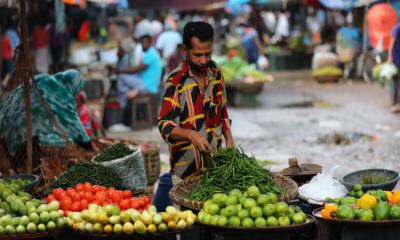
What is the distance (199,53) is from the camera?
5484 mm

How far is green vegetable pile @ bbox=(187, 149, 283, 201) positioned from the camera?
17.5 ft

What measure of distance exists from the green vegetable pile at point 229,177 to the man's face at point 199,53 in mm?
644

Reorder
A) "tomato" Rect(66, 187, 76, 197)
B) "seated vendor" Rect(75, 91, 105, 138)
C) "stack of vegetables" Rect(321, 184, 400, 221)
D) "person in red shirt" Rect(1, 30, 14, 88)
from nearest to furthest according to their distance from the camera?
1. "stack of vegetables" Rect(321, 184, 400, 221)
2. "tomato" Rect(66, 187, 76, 197)
3. "seated vendor" Rect(75, 91, 105, 138)
4. "person in red shirt" Rect(1, 30, 14, 88)

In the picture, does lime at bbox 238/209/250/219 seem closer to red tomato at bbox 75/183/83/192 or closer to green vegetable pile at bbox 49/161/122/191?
red tomato at bbox 75/183/83/192

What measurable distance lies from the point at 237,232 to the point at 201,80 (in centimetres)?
130

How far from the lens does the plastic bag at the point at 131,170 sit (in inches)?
258

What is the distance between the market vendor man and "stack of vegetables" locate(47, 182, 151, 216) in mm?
451

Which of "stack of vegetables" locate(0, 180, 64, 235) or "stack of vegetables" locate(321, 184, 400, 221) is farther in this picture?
"stack of vegetables" locate(321, 184, 400, 221)

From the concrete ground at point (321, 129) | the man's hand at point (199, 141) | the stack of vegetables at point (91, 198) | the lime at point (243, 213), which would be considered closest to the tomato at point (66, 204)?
the stack of vegetables at point (91, 198)

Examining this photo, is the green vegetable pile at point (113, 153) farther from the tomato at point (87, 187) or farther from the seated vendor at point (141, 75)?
the seated vendor at point (141, 75)

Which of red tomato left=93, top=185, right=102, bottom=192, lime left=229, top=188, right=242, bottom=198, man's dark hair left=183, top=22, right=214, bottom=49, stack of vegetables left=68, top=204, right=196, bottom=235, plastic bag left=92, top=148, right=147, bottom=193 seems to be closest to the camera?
stack of vegetables left=68, top=204, right=196, bottom=235

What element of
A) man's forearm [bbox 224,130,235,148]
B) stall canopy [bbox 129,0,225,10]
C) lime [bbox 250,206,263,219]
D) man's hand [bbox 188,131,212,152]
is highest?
stall canopy [bbox 129,0,225,10]

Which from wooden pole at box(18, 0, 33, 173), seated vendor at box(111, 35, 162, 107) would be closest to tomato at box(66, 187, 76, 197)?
wooden pole at box(18, 0, 33, 173)

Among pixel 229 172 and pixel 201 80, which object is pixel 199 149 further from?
pixel 201 80
